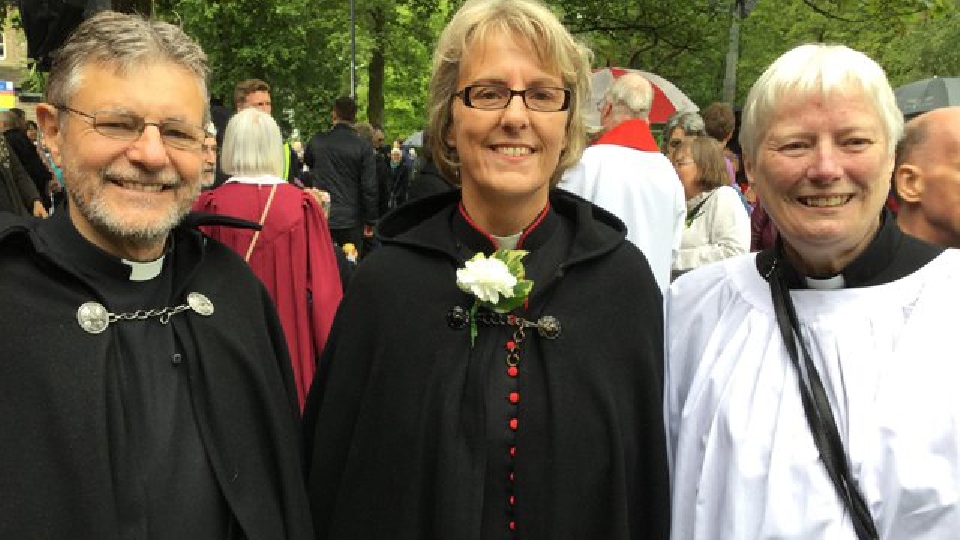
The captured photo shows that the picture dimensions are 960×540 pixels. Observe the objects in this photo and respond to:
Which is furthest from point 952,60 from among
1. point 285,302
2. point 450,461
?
point 450,461

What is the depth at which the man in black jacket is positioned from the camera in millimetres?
10609

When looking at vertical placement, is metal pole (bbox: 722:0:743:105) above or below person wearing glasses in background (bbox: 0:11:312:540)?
above

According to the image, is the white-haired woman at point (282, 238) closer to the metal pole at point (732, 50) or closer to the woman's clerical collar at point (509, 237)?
the woman's clerical collar at point (509, 237)

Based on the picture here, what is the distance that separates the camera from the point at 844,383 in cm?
228

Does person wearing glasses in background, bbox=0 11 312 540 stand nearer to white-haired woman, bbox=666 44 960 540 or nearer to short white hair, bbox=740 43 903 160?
white-haired woman, bbox=666 44 960 540

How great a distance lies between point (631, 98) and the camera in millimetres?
5625

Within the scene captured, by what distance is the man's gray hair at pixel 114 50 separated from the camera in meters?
2.28

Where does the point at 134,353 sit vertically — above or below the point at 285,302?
above

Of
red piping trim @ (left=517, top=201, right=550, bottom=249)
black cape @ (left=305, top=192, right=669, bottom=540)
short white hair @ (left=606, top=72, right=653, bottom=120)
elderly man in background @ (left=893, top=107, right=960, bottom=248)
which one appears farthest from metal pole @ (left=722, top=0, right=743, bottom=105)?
black cape @ (left=305, top=192, right=669, bottom=540)

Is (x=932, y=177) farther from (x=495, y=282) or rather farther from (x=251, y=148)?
(x=251, y=148)

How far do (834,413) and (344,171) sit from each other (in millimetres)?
8924

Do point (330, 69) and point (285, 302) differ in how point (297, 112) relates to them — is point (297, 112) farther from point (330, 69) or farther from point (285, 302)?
point (285, 302)

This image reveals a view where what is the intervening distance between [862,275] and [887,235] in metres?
0.13

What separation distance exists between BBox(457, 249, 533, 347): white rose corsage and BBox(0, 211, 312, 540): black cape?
601mm
